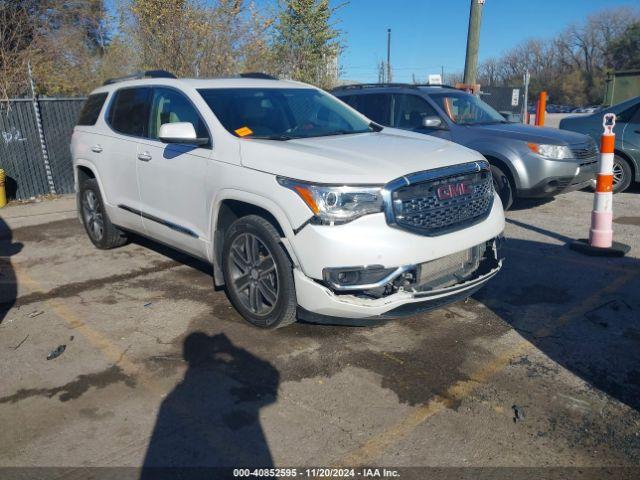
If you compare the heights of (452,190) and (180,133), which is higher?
(180,133)

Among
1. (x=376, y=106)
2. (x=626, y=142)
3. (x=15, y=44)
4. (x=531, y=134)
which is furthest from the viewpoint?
(x=15, y=44)

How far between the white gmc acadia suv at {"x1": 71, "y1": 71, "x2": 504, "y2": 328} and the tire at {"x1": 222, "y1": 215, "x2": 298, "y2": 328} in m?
0.01

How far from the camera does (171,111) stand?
5141mm

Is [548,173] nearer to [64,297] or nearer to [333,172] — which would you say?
[333,172]

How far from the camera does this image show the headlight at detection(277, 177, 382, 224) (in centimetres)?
360

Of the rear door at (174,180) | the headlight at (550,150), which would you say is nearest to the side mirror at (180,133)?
the rear door at (174,180)

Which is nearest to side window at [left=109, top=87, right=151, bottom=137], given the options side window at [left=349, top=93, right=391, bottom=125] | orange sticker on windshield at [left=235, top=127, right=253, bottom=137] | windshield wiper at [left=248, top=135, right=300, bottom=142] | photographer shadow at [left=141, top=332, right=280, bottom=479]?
orange sticker on windshield at [left=235, top=127, right=253, bottom=137]

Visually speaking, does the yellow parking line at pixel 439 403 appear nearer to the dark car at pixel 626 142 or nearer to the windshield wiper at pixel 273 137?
the windshield wiper at pixel 273 137

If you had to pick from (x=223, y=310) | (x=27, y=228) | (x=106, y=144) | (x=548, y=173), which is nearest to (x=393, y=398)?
(x=223, y=310)

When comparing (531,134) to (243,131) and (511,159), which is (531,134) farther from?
(243,131)

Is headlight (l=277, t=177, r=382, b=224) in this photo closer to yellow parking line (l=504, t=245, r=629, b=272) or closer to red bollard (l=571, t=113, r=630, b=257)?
yellow parking line (l=504, t=245, r=629, b=272)

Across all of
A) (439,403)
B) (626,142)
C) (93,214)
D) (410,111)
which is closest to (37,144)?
(93,214)

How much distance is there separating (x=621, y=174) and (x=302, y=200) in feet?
25.1

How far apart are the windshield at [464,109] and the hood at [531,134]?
0.90 ft
